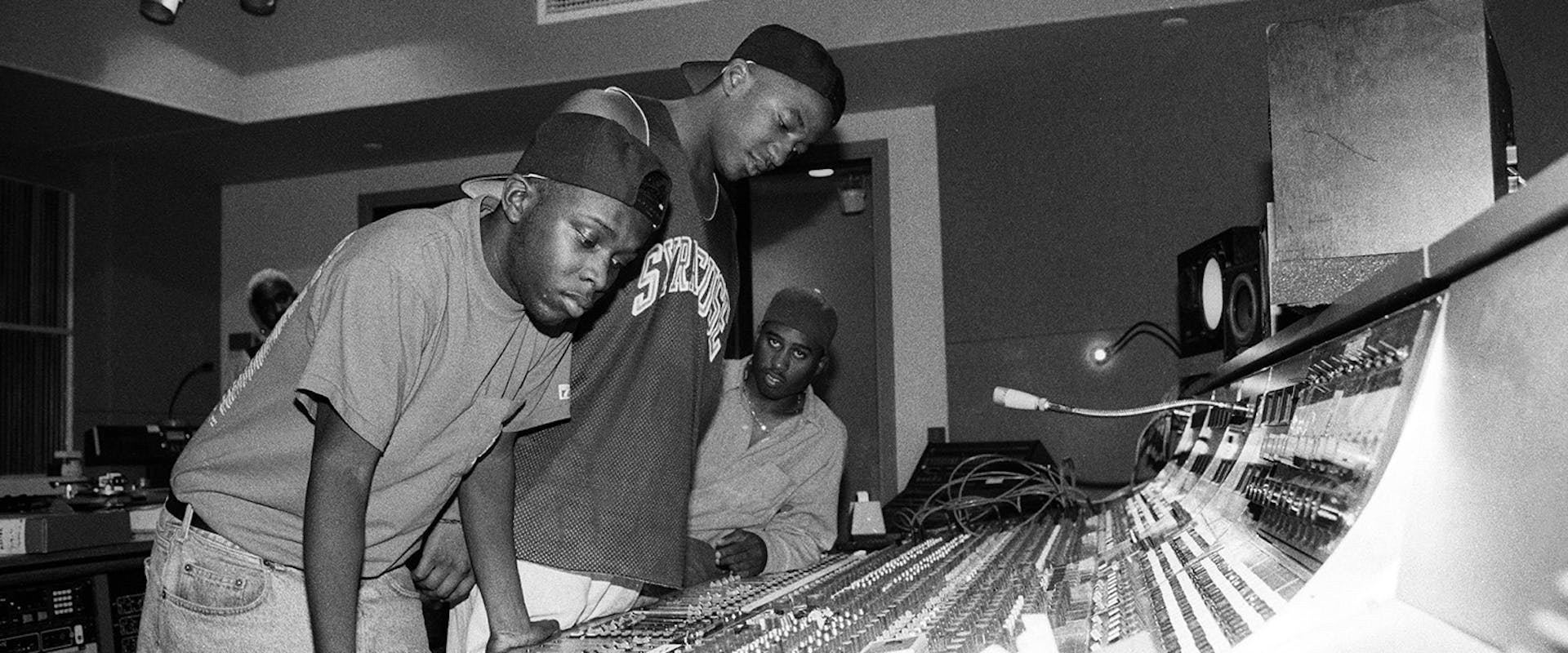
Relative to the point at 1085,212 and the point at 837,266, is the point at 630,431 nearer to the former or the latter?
the point at 1085,212

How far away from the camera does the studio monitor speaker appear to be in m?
2.46

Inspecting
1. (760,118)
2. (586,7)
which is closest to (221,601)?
(760,118)

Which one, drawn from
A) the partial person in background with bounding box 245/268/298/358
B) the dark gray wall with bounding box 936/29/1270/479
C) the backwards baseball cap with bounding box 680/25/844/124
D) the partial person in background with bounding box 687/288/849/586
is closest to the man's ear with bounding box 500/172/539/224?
the backwards baseball cap with bounding box 680/25/844/124

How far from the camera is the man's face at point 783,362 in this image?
3.21 m

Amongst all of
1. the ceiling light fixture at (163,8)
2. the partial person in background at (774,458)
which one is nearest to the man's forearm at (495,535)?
the partial person in background at (774,458)

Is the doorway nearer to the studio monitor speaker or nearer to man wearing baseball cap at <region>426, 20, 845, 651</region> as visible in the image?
the studio monitor speaker

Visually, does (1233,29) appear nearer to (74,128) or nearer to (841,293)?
(841,293)

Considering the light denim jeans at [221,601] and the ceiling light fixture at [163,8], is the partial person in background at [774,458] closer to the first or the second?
the light denim jeans at [221,601]

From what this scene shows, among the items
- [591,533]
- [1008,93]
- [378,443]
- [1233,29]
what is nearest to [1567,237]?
[378,443]

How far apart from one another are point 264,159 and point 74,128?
0.78 meters

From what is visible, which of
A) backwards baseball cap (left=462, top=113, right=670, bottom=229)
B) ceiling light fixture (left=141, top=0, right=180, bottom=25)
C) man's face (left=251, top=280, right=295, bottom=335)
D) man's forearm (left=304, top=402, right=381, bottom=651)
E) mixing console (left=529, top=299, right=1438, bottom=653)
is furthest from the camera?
man's face (left=251, top=280, right=295, bottom=335)

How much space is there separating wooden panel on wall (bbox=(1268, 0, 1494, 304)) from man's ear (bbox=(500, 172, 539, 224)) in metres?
0.85

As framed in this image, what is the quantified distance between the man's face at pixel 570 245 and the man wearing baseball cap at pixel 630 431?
0.22 m

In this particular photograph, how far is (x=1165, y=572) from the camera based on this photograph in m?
1.21
